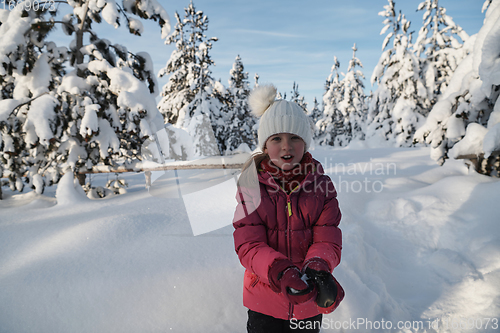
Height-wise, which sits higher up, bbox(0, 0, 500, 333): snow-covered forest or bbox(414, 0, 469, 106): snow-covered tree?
bbox(414, 0, 469, 106): snow-covered tree

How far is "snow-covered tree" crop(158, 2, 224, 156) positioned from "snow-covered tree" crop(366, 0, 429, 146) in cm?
1308

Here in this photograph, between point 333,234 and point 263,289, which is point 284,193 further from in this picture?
point 263,289

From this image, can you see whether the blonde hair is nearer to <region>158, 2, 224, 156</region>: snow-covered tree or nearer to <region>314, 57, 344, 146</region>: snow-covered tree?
<region>158, 2, 224, 156</region>: snow-covered tree

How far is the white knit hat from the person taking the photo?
5.77 feet

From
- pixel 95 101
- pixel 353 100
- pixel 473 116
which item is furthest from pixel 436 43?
pixel 95 101

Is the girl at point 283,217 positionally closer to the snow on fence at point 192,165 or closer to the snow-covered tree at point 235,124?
the snow on fence at point 192,165

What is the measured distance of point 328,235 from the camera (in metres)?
1.69

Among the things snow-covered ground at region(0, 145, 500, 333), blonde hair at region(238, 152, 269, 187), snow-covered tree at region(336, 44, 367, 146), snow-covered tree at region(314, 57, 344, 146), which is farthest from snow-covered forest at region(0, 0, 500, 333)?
snow-covered tree at region(314, 57, 344, 146)

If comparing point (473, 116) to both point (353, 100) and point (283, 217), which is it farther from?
point (353, 100)

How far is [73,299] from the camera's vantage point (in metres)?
2.25

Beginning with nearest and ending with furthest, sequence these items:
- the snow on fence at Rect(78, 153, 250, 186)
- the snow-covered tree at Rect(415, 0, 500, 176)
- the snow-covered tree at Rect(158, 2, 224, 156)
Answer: the snow-covered tree at Rect(415, 0, 500, 176), the snow on fence at Rect(78, 153, 250, 186), the snow-covered tree at Rect(158, 2, 224, 156)

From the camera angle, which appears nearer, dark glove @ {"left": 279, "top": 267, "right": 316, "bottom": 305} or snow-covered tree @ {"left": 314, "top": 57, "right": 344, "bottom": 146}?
dark glove @ {"left": 279, "top": 267, "right": 316, "bottom": 305}

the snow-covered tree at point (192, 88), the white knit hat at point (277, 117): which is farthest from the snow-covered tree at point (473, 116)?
the snow-covered tree at point (192, 88)

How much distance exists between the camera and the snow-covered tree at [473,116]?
4.43 metres
